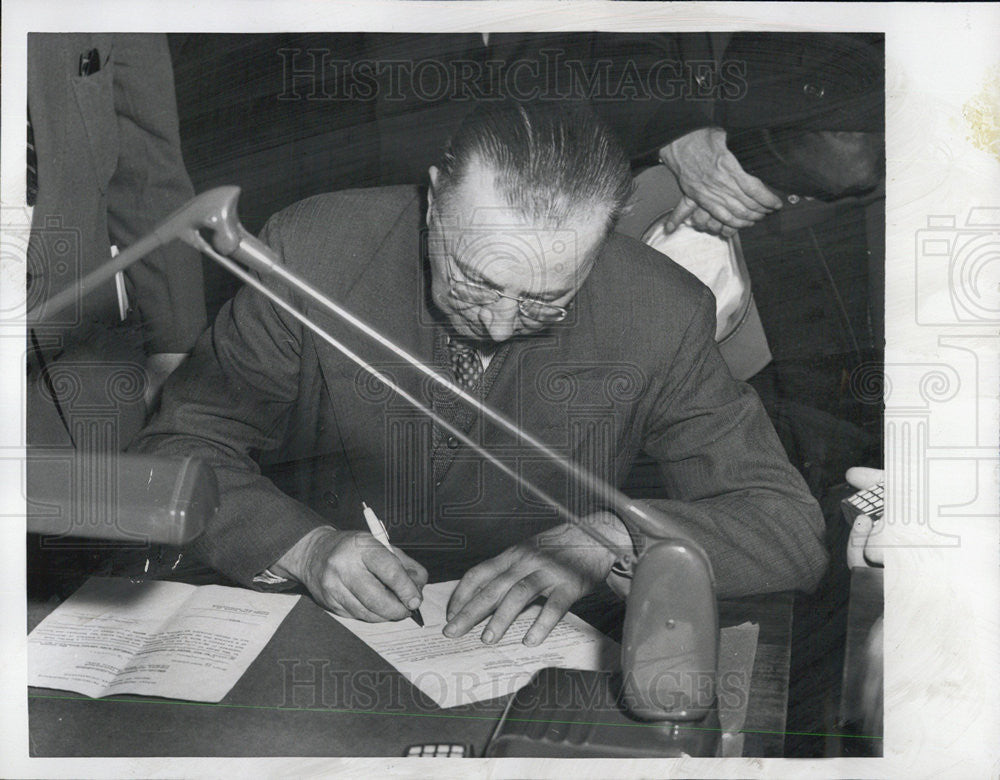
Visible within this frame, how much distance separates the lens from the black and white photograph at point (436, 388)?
1562 millimetres

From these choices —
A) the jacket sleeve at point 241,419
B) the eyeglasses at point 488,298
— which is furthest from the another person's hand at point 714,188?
the jacket sleeve at point 241,419

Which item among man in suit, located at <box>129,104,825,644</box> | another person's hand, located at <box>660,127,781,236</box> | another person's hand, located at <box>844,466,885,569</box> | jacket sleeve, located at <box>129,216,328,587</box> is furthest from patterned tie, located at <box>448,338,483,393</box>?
another person's hand, located at <box>844,466,885,569</box>

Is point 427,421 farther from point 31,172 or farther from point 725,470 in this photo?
point 31,172

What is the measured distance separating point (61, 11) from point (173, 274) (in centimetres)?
45

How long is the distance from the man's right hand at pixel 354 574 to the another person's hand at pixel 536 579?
2.9 inches

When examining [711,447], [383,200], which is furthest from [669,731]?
[383,200]

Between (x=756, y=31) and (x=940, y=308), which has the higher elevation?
(x=756, y=31)

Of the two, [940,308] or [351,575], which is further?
[940,308]

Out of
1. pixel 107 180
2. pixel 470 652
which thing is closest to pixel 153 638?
pixel 470 652

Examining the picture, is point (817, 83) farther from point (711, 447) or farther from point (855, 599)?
point (855, 599)

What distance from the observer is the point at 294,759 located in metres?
1.59

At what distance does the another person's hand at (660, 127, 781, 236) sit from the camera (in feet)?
5.24

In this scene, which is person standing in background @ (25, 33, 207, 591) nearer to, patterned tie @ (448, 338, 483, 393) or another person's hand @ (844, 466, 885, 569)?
patterned tie @ (448, 338, 483, 393)

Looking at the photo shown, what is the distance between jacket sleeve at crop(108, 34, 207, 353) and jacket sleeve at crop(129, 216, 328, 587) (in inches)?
1.9
